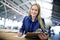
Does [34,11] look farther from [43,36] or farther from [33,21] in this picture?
[43,36]

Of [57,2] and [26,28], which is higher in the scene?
[57,2]

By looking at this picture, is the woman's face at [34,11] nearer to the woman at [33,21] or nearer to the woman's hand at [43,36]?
the woman at [33,21]

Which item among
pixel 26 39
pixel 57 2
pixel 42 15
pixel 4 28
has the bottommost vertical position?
pixel 26 39

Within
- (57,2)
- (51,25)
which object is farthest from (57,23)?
(57,2)

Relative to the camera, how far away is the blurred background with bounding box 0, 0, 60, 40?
2025 millimetres

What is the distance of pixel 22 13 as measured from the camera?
6.82 ft

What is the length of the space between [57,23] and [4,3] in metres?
0.65

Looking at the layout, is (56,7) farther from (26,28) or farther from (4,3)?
(4,3)

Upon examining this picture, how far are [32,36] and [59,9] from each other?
0.43 metres

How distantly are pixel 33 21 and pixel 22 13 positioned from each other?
0.16m

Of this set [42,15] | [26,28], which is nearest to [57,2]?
Result: [42,15]

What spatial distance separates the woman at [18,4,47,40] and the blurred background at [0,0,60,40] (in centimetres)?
4

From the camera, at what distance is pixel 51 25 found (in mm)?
2027

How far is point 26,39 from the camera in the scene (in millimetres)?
2025
